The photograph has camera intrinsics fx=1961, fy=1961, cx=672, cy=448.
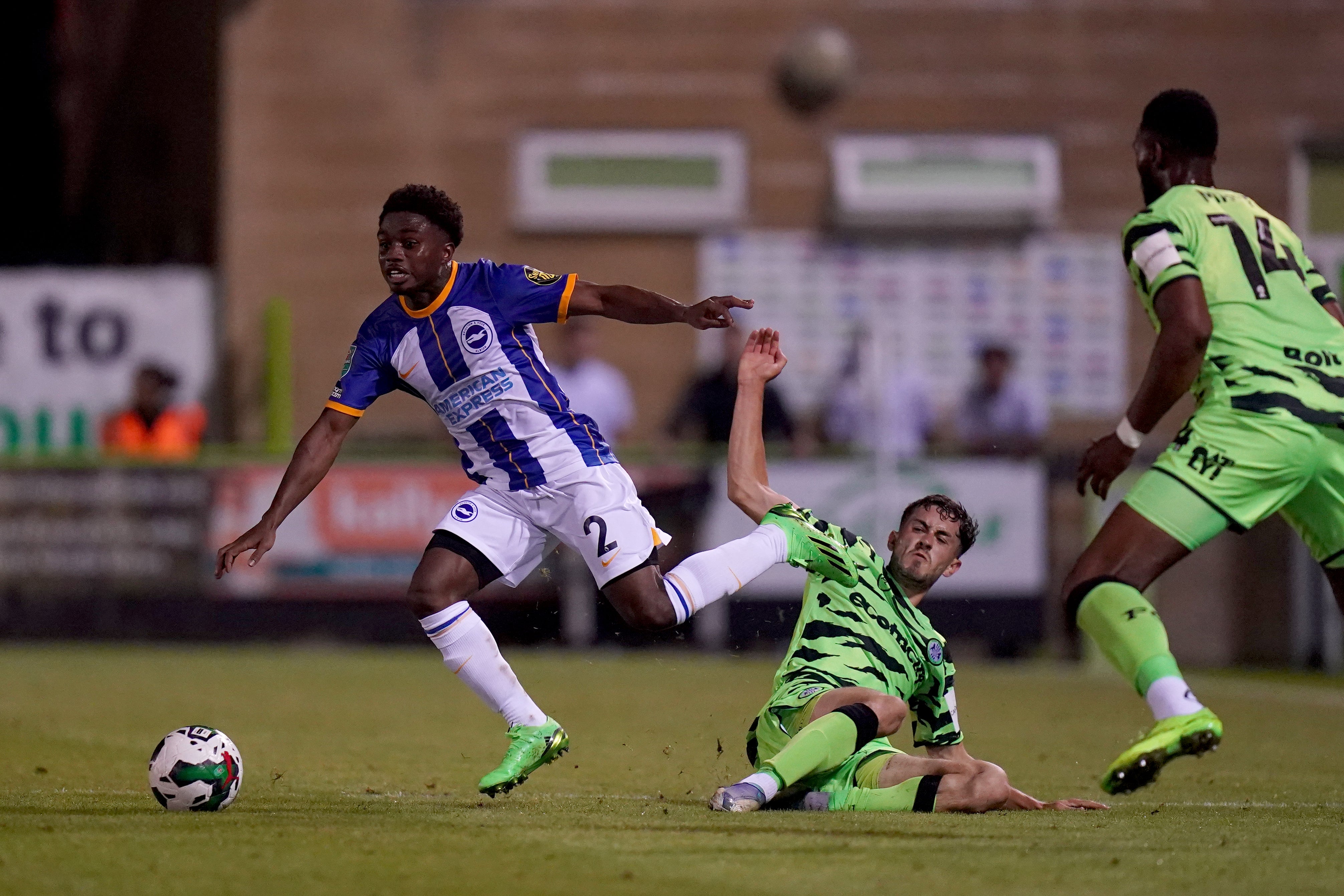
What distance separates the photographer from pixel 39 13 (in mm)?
26641

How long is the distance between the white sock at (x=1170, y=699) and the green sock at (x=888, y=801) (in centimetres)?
102

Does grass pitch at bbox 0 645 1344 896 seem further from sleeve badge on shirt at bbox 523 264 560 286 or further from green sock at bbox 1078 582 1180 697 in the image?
sleeve badge on shirt at bbox 523 264 560 286

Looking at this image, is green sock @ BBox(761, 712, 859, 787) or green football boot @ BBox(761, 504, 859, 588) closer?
green sock @ BBox(761, 712, 859, 787)

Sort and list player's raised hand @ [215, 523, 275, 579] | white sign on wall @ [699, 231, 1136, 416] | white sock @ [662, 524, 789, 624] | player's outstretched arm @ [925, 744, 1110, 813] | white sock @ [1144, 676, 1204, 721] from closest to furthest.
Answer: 1. white sock @ [1144, 676, 1204, 721]
2. player's outstretched arm @ [925, 744, 1110, 813]
3. player's raised hand @ [215, 523, 275, 579]
4. white sock @ [662, 524, 789, 624]
5. white sign on wall @ [699, 231, 1136, 416]

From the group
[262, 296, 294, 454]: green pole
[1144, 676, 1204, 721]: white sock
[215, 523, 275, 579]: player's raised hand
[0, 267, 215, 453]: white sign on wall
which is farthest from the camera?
[262, 296, 294, 454]: green pole

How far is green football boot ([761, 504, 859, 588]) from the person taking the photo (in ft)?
21.2

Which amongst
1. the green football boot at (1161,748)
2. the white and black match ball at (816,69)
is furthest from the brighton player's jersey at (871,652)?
the white and black match ball at (816,69)

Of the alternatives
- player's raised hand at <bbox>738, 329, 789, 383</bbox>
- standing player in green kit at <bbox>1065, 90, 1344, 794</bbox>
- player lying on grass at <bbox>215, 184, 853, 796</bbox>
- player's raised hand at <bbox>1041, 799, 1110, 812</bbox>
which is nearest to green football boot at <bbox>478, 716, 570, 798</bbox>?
player lying on grass at <bbox>215, 184, 853, 796</bbox>

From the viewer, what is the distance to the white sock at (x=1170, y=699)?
5.30 meters

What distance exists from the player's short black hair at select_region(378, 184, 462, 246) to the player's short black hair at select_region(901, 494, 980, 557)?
1.83 meters

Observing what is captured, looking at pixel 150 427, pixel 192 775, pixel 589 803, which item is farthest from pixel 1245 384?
pixel 150 427

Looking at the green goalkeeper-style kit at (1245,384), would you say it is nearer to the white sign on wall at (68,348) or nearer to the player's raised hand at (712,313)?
the player's raised hand at (712,313)

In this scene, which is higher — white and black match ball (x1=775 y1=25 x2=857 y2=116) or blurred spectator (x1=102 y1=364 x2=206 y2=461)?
white and black match ball (x1=775 y1=25 x2=857 y2=116)

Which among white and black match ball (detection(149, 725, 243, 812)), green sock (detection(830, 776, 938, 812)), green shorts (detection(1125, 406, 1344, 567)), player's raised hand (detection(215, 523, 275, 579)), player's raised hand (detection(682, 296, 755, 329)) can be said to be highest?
player's raised hand (detection(682, 296, 755, 329))
